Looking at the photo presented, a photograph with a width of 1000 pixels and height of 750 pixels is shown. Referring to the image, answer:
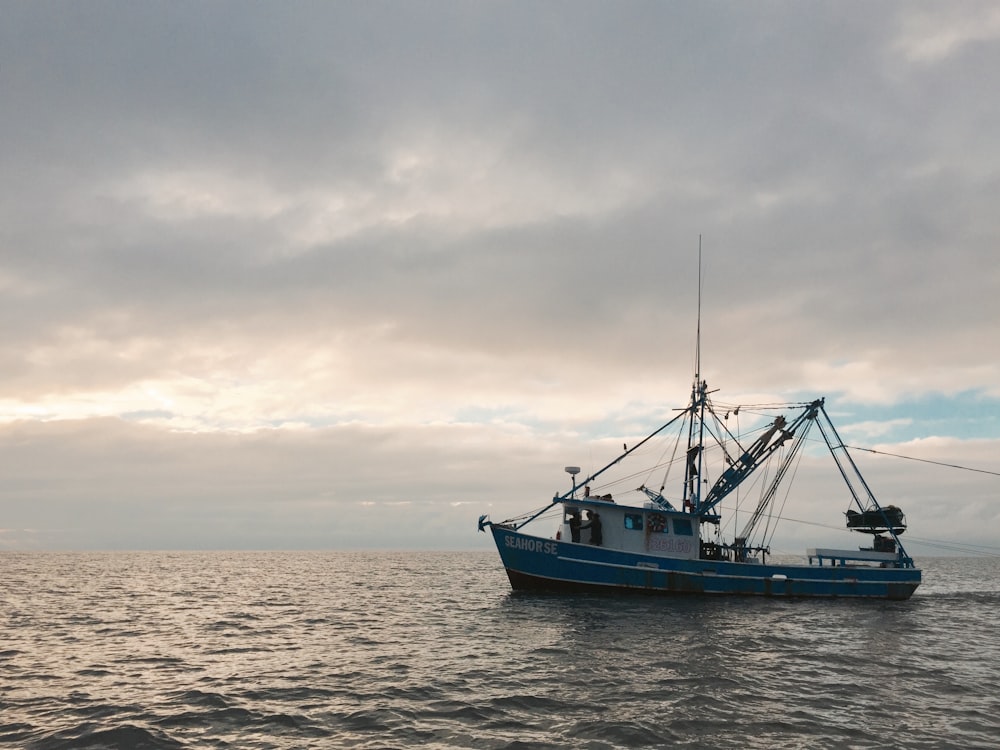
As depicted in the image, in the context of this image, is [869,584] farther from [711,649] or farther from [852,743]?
[852,743]

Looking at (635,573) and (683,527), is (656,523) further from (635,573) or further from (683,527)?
(635,573)

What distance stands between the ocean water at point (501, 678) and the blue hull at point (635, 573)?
117 inches

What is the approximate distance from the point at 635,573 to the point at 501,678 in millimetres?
Answer: 19131

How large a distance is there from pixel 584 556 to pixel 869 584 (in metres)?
17.3

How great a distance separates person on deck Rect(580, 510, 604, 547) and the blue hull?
98 cm

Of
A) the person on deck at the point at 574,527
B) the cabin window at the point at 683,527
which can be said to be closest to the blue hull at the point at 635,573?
the person on deck at the point at 574,527

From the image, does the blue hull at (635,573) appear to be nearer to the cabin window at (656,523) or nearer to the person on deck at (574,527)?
the person on deck at (574,527)

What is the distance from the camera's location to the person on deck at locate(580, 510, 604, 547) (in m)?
34.0

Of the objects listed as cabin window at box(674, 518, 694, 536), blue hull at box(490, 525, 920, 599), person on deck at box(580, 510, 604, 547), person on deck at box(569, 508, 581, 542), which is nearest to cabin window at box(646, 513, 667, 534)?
cabin window at box(674, 518, 694, 536)

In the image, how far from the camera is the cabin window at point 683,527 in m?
35.2

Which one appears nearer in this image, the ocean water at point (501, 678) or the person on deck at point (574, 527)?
the ocean water at point (501, 678)

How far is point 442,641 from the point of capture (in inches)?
830

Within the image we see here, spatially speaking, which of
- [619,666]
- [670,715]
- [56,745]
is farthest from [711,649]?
[56,745]

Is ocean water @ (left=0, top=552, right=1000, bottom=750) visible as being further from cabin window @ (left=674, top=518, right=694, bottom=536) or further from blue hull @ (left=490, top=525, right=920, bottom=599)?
cabin window @ (left=674, top=518, right=694, bottom=536)
